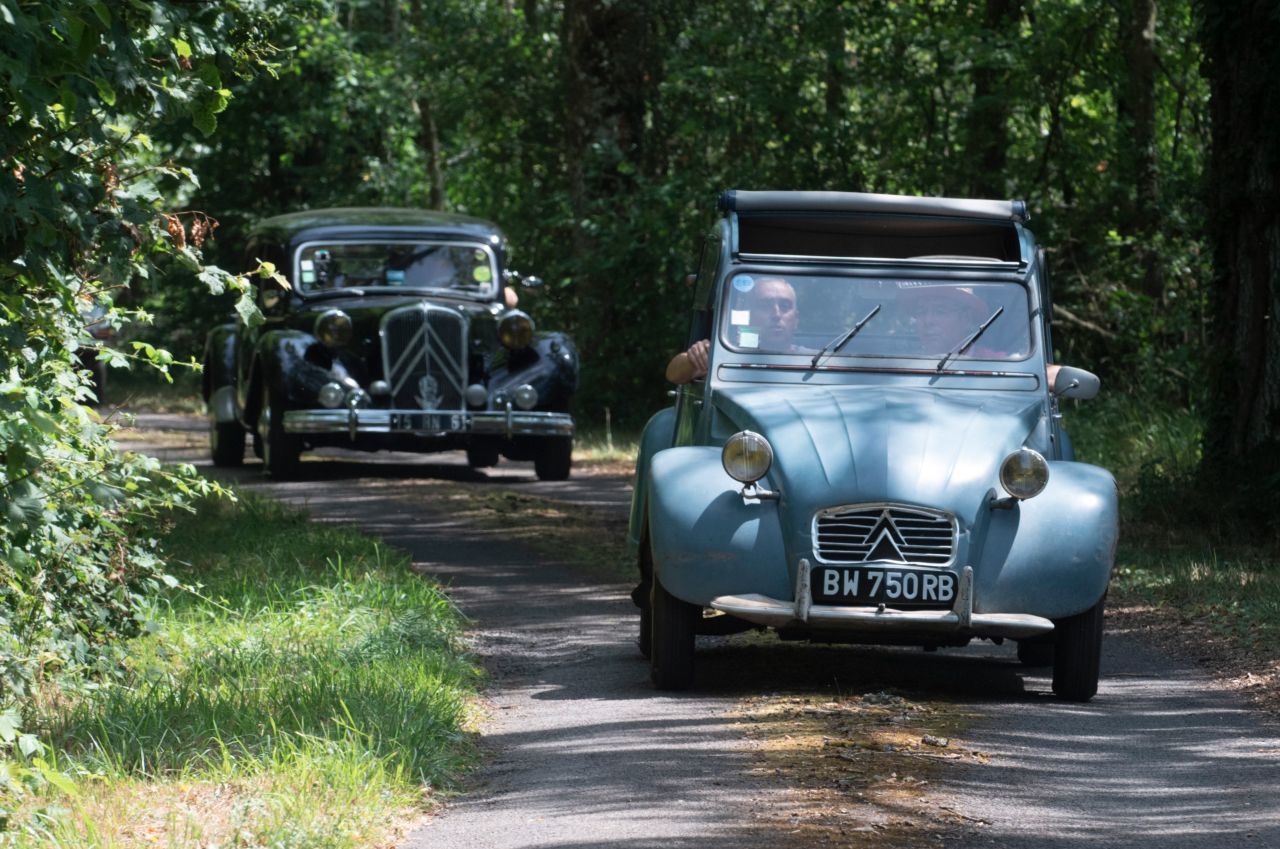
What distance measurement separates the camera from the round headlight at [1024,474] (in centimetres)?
712

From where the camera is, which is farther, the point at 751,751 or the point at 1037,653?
the point at 1037,653

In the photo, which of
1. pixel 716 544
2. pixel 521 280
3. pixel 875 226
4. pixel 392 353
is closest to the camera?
pixel 716 544

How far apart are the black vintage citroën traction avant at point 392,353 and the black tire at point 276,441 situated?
0.05 feet

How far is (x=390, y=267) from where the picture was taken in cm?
1658

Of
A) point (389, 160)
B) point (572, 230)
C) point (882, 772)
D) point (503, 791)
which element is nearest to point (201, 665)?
point (503, 791)

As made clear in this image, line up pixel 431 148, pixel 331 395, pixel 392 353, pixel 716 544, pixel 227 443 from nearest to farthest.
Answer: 1. pixel 716 544
2. pixel 331 395
3. pixel 392 353
4. pixel 227 443
5. pixel 431 148

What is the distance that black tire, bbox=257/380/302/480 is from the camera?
15.6 meters

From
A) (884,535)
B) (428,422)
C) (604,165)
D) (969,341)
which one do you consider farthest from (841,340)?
(604,165)

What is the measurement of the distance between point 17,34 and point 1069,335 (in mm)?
16217

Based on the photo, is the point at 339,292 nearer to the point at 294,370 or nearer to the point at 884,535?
the point at 294,370

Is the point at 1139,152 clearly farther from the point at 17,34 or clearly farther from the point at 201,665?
the point at 17,34

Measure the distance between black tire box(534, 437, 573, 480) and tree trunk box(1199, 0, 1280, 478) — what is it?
5923 millimetres

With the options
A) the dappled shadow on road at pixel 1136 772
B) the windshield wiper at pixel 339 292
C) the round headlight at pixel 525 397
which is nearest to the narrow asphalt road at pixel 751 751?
the dappled shadow on road at pixel 1136 772

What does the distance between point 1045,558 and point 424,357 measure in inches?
366
